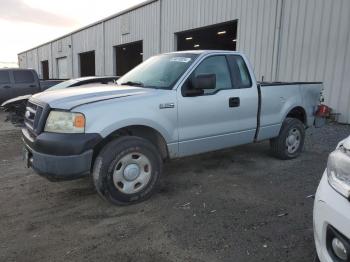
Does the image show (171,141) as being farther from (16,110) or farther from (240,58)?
(16,110)

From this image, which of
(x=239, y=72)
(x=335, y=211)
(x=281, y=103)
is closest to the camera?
(x=335, y=211)

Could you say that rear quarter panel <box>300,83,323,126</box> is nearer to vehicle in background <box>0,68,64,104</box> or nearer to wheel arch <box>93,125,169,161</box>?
wheel arch <box>93,125,169,161</box>

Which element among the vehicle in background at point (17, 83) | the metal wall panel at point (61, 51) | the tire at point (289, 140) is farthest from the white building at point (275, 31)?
the metal wall panel at point (61, 51)

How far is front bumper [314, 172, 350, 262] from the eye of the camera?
1853mm

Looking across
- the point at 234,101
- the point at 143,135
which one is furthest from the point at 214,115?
the point at 143,135

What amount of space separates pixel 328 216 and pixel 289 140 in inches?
161

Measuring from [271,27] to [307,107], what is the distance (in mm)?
6042

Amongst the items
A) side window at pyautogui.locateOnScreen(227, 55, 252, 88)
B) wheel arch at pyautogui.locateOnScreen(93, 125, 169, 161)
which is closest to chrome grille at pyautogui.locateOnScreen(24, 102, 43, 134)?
wheel arch at pyautogui.locateOnScreen(93, 125, 169, 161)

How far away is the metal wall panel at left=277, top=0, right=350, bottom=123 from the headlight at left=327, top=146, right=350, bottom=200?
827 cm

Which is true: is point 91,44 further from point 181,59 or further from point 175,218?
point 175,218

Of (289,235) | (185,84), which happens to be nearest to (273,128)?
(185,84)

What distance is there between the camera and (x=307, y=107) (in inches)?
239

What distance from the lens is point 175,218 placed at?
140 inches

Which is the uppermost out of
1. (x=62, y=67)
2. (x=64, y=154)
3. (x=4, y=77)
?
(x=62, y=67)
